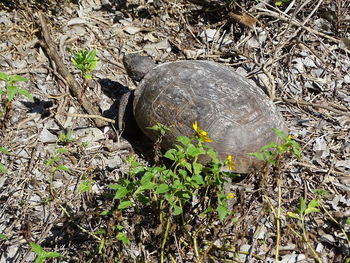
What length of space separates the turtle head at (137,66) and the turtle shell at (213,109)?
36 centimetres

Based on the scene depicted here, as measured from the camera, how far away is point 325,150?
4.87 metres

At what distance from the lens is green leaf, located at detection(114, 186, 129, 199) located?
3.24m

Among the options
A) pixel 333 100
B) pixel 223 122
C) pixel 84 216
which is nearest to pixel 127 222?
pixel 84 216

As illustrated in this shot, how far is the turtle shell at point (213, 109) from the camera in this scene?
4262mm

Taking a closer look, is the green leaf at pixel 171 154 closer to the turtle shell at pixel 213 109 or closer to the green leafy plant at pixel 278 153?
the green leafy plant at pixel 278 153

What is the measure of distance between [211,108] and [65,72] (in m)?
1.85

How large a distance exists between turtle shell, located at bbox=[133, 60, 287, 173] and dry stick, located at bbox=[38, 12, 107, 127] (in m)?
0.50

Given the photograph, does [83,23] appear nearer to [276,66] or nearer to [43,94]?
[43,94]

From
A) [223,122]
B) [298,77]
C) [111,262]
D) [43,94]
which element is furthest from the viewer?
[298,77]

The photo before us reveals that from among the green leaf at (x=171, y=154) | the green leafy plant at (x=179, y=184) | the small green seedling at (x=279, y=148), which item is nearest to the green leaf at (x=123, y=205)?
the green leafy plant at (x=179, y=184)

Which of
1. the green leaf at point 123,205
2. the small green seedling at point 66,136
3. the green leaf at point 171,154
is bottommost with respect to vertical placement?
the small green seedling at point 66,136

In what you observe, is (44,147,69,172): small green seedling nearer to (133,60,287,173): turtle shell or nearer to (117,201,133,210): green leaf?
(117,201,133,210): green leaf

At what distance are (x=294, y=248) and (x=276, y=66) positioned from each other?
2612mm

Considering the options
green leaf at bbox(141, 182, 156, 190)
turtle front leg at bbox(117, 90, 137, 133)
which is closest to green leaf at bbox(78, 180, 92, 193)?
green leaf at bbox(141, 182, 156, 190)
